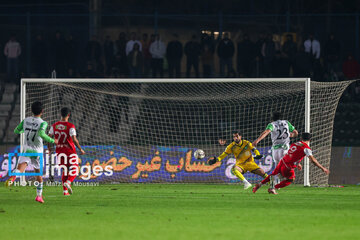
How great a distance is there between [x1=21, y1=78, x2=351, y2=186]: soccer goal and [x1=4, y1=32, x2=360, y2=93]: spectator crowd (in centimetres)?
83

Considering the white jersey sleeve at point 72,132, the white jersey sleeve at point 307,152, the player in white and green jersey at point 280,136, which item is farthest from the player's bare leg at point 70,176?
the white jersey sleeve at point 307,152

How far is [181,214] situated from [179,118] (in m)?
11.2

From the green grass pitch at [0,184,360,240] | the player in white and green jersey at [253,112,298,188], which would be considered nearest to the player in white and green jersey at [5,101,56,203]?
the green grass pitch at [0,184,360,240]

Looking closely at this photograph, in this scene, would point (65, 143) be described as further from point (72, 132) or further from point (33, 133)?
point (33, 133)

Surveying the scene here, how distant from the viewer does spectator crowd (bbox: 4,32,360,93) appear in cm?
2441

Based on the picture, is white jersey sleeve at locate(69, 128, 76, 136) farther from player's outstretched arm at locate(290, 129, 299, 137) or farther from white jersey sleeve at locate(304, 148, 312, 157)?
player's outstretched arm at locate(290, 129, 299, 137)

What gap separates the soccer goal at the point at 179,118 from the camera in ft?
64.4

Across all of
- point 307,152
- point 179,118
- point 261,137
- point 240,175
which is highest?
point 179,118

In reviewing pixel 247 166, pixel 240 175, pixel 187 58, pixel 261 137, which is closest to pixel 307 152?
pixel 261 137

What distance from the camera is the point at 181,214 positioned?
442 inches

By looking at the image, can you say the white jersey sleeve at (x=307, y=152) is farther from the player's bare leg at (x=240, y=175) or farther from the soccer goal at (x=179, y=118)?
the soccer goal at (x=179, y=118)

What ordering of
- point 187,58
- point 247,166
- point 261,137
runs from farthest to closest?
point 187,58 → point 247,166 → point 261,137

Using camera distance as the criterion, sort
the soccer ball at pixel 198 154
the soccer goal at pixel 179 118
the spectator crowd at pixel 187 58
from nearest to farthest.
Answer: the soccer ball at pixel 198 154 → the soccer goal at pixel 179 118 → the spectator crowd at pixel 187 58

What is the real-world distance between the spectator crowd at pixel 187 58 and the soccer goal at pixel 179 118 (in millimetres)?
828
